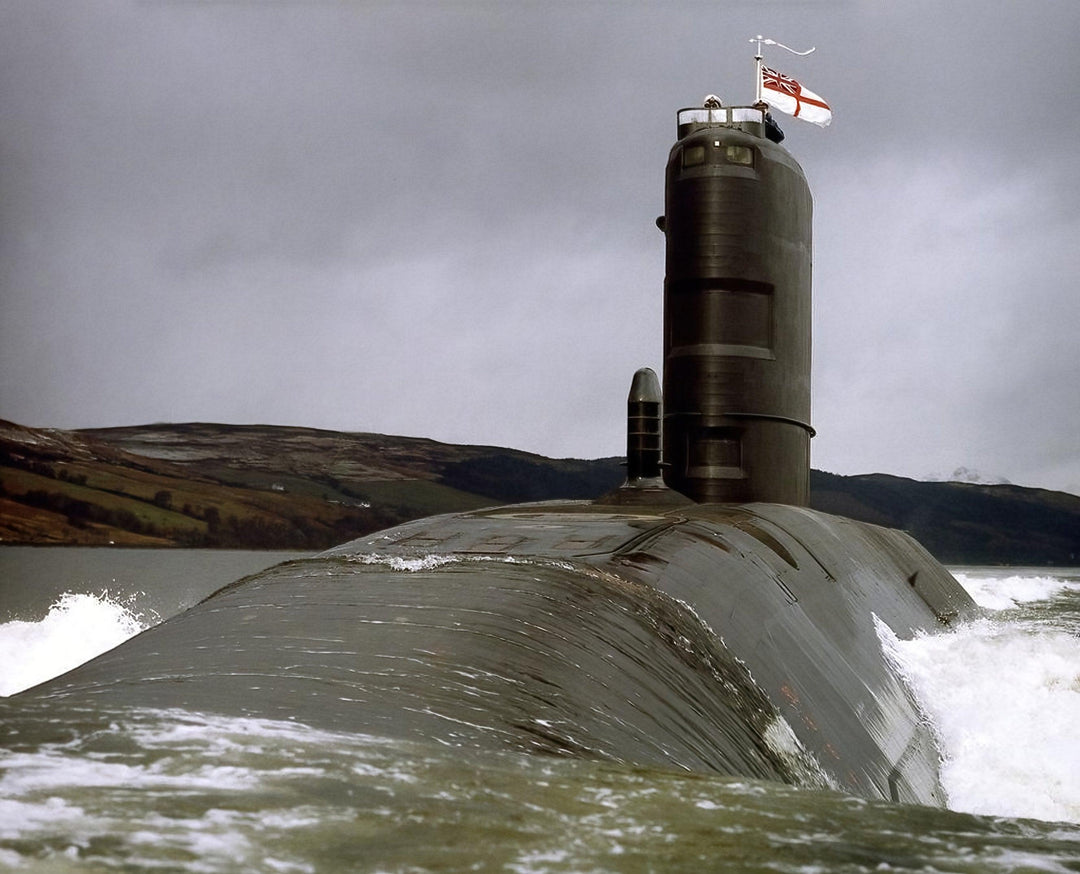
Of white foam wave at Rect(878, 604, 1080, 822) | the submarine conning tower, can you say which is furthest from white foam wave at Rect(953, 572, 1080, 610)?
white foam wave at Rect(878, 604, 1080, 822)

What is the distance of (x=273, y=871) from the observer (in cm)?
179

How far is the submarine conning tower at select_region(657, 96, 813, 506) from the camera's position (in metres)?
9.88

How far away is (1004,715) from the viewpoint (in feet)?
21.9

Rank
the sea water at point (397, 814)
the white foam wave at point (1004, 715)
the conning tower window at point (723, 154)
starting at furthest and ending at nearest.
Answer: the conning tower window at point (723, 154) → the white foam wave at point (1004, 715) → the sea water at point (397, 814)

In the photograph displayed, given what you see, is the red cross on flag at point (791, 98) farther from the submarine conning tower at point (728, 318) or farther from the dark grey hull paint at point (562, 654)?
the dark grey hull paint at point (562, 654)

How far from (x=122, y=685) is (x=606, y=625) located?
1.75 metres

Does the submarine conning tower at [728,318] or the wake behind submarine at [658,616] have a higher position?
the submarine conning tower at [728,318]

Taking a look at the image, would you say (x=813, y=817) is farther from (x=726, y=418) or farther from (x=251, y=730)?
(x=726, y=418)

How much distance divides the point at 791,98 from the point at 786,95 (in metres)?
0.08

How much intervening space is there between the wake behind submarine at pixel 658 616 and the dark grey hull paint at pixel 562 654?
0.05 feet

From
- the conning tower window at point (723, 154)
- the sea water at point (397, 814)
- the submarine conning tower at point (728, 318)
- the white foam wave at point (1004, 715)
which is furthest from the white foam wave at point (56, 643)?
the sea water at point (397, 814)

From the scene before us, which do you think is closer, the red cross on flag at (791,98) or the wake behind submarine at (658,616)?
the wake behind submarine at (658,616)

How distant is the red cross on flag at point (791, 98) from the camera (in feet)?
39.4

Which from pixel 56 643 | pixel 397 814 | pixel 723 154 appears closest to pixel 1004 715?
pixel 723 154
